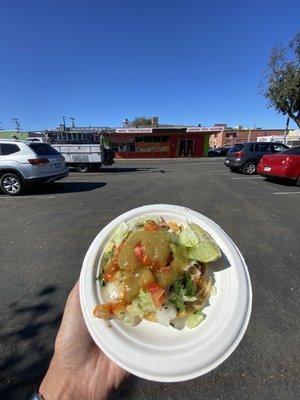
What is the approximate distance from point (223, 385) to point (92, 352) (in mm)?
1135

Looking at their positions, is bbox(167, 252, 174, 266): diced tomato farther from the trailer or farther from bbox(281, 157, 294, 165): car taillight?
the trailer

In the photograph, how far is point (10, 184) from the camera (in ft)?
29.6

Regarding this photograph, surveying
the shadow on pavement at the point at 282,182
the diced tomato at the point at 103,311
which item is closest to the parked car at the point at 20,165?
the diced tomato at the point at 103,311

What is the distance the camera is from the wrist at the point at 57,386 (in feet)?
4.79

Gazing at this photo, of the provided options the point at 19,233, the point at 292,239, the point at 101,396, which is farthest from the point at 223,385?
the point at 19,233

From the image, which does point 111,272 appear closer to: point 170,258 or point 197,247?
point 170,258

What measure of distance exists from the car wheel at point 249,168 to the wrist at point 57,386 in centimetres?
1457

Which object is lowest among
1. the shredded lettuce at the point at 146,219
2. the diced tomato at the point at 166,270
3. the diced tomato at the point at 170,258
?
the diced tomato at the point at 166,270

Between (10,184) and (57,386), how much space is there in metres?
8.92

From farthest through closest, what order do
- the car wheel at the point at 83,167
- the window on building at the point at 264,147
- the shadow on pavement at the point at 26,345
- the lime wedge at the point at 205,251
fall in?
the car wheel at the point at 83,167 < the window on building at the point at 264,147 < the shadow on pavement at the point at 26,345 < the lime wedge at the point at 205,251

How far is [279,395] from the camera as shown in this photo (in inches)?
75.1

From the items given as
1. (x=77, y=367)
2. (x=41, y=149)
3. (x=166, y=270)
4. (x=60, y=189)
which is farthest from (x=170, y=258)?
(x=60, y=189)

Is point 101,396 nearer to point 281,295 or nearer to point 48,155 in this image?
point 281,295

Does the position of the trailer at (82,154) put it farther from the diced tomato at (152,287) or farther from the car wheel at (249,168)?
the diced tomato at (152,287)
